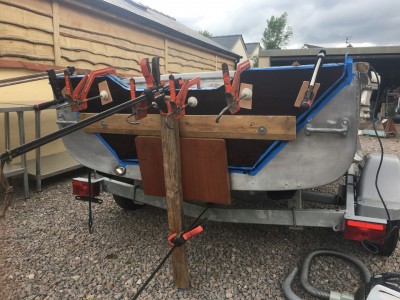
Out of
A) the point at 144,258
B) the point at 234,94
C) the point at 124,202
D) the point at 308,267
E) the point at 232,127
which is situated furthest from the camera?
the point at 124,202

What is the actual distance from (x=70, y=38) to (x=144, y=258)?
4823 millimetres

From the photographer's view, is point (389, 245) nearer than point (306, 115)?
No

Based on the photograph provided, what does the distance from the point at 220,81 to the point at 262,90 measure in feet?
3.64

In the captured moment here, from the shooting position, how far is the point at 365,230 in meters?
2.18

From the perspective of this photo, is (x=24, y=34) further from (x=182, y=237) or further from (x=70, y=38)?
(x=182, y=237)

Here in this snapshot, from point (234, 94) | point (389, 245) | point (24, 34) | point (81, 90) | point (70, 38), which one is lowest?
point (389, 245)

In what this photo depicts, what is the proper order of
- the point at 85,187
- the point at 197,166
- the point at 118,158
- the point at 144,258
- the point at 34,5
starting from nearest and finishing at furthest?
the point at 197,166 → the point at 118,158 → the point at 144,258 → the point at 85,187 → the point at 34,5

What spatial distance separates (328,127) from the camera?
1951mm

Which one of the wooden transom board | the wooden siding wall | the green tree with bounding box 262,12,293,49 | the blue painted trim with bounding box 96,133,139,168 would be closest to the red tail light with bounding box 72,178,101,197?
the blue painted trim with bounding box 96,133,139,168

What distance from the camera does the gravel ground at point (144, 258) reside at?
2.42 m

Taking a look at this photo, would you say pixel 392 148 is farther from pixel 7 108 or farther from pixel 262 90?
pixel 7 108

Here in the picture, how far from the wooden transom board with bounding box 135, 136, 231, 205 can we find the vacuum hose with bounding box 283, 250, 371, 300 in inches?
30.0

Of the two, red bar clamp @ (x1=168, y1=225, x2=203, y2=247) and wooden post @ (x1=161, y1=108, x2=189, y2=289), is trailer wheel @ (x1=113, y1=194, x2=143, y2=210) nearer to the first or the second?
wooden post @ (x1=161, y1=108, x2=189, y2=289)

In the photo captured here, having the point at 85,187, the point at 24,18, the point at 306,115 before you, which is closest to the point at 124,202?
the point at 85,187
